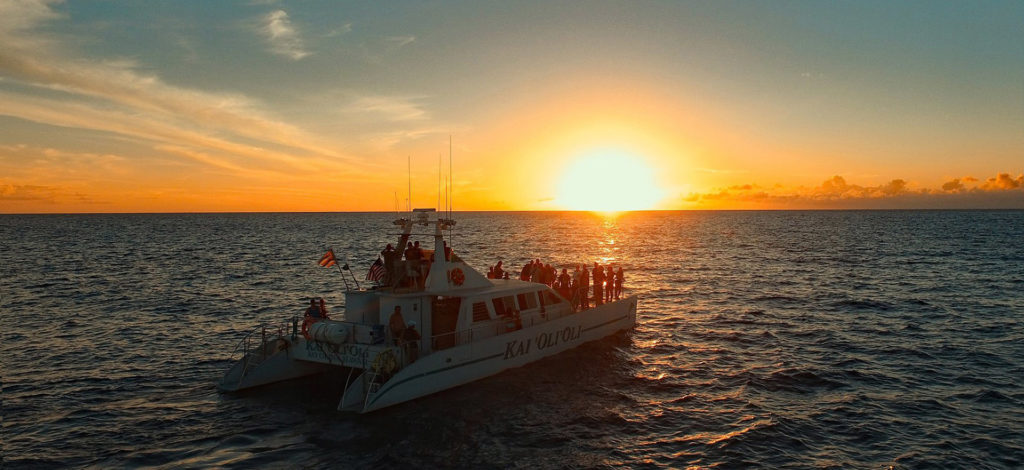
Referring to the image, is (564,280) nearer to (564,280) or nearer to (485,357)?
(564,280)

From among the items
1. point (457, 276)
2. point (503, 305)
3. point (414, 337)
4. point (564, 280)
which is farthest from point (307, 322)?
point (564, 280)

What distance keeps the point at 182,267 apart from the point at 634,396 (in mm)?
44801

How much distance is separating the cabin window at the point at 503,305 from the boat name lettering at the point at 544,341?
3.09ft

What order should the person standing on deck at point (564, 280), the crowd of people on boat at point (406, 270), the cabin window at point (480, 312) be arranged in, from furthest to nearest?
1. the person standing on deck at point (564, 280)
2. the crowd of people on boat at point (406, 270)
3. the cabin window at point (480, 312)

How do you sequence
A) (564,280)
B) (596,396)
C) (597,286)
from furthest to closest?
(597,286)
(564,280)
(596,396)

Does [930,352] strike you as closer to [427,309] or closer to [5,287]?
[427,309]

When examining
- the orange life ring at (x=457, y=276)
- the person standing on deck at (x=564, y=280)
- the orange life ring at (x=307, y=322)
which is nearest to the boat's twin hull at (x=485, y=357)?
the person standing on deck at (x=564, y=280)

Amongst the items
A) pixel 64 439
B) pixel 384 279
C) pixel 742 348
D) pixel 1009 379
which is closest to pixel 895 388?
pixel 1009 379

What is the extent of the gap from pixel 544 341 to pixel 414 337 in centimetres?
478

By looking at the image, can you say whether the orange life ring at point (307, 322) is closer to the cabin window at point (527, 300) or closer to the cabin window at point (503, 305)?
the cabin window at point (503, 305)

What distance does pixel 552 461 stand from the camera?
11977 mm

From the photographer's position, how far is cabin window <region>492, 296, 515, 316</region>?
17.4m

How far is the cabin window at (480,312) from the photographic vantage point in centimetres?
1656

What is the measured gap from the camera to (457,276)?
54.7ft
